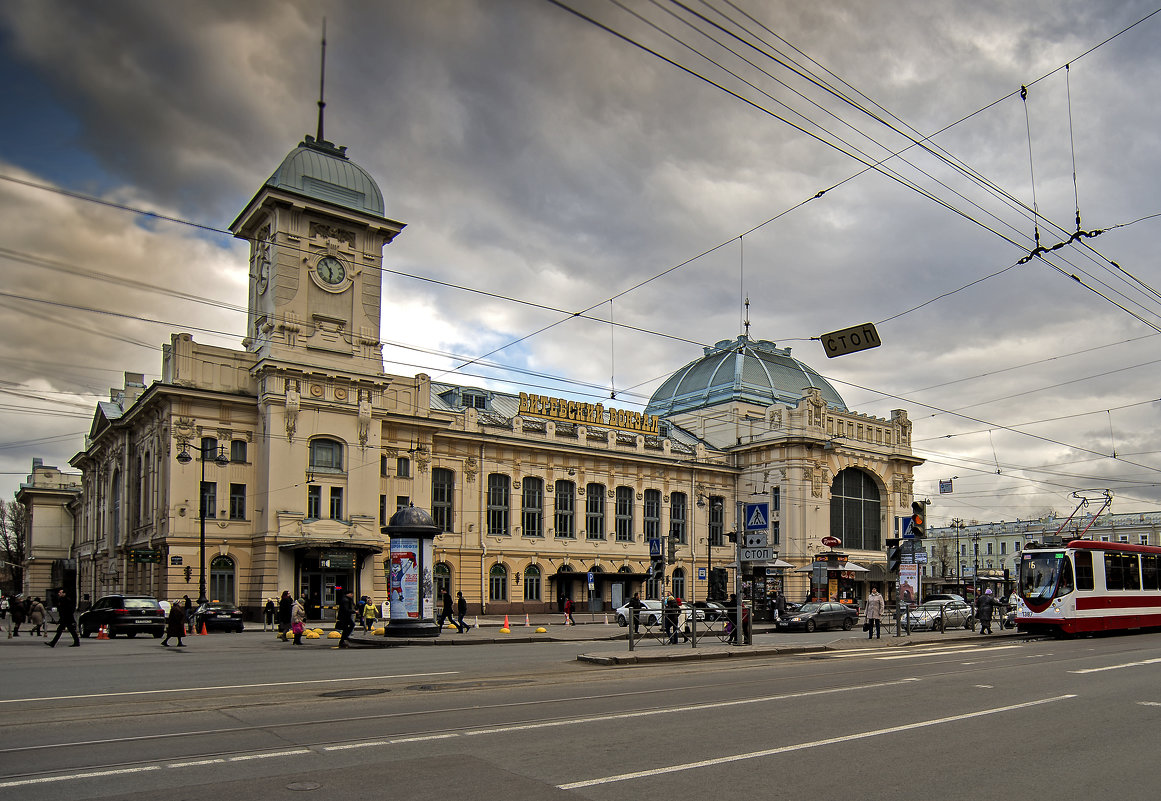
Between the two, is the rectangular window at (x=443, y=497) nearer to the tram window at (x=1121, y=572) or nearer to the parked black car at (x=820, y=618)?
the parked black car at (x=820, y=618)

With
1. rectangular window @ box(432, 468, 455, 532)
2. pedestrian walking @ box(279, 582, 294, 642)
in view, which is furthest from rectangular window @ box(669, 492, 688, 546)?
pedestrian walking @ box(279, 582, 294, 642)

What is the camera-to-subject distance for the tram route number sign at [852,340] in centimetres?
1944

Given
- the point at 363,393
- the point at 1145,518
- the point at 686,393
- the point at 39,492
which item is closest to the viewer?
the point at 363,393

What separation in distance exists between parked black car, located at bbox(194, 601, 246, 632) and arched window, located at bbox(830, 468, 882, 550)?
4607 cm

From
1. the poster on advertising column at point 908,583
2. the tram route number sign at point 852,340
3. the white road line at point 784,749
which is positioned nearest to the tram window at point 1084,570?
the poster on advertising column at point 908,583

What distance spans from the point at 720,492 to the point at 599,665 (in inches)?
1947

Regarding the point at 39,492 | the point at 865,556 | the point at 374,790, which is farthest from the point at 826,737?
the point at 39,492

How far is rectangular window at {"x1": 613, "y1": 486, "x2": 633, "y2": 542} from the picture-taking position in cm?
6193

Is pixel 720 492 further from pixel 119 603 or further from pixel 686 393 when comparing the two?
pixel 119 603

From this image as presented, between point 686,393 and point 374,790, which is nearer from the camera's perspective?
point 374,790

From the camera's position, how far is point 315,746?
9469mm

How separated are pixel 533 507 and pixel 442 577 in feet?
26.8

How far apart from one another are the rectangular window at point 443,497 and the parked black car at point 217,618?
17944 mm

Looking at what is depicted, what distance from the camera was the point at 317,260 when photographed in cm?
4728
